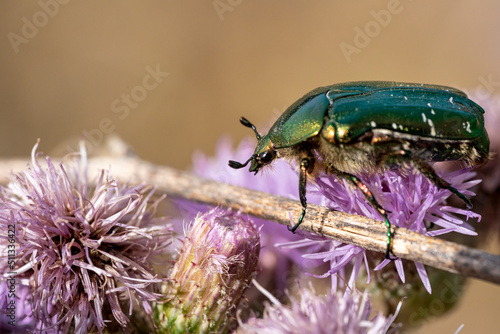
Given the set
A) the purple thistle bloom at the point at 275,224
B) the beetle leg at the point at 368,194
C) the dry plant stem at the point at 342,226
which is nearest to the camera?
the dry plant stem at the point at 342,226

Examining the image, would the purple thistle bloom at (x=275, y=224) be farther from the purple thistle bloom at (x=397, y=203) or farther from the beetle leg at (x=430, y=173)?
the beetle leg at (x=430, y=173)

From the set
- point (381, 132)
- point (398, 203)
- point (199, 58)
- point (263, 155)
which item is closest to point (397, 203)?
point (398, 203)

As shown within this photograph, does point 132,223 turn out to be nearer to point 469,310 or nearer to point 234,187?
point 234,187

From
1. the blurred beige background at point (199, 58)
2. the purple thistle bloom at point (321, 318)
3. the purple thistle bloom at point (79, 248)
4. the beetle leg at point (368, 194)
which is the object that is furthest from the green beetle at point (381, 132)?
the blurred beige background at point (199, 58)

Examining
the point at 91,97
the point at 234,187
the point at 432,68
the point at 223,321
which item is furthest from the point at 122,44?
the point at 223,321

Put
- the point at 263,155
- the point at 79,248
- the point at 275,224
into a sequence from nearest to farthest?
the point at 79,248 < the point at 263,155 < the point at 275,224

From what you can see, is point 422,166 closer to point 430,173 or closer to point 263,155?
point 430,173
